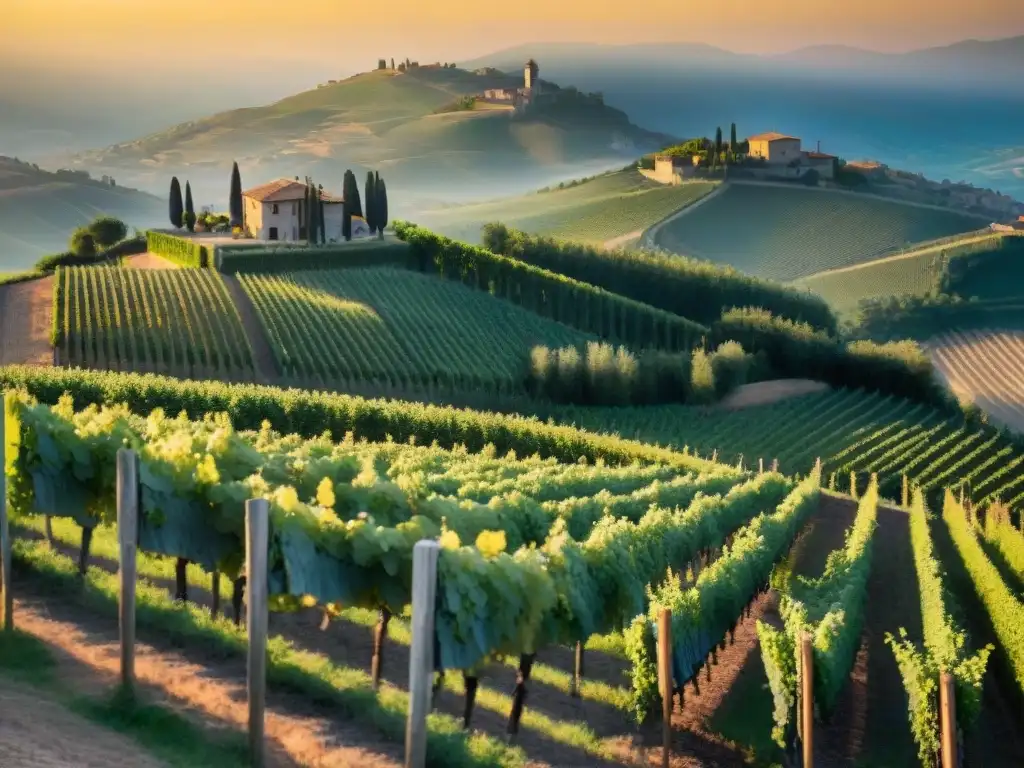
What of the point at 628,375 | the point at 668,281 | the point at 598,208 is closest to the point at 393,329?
the point at 628,375

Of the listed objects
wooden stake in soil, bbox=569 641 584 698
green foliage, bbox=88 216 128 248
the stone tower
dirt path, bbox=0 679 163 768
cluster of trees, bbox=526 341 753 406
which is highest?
the stone tower

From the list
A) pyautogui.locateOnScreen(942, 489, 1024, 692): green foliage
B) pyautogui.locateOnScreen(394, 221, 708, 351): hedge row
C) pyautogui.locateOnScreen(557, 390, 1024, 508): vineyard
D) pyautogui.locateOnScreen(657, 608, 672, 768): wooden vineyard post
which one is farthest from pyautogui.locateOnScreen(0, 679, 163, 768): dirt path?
pyautogui.locateOnScreen(394, 221, 708, 351): hedge row

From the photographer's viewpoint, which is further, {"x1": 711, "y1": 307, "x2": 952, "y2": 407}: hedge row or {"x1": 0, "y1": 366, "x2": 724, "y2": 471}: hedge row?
{"x1": 711, "y1": 307, "x2": 952, "y2": 407}: hedge row

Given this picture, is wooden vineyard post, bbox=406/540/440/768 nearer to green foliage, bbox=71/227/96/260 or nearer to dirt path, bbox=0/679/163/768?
dirt path, bbox=0/679/163/768

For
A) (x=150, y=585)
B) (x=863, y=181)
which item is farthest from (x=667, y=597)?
(x=863, y=181)

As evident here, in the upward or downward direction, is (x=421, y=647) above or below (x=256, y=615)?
below

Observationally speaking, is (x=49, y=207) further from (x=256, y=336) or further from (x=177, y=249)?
(x=256, y=336)

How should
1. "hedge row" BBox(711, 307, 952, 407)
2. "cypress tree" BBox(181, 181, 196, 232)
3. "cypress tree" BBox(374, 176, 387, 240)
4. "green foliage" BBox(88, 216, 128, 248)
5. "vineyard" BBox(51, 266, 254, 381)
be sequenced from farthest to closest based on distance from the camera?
"green foliage" BBox(88, 216, 128, 248), "cypress tree" BBox(374, 176, 387, 240), "cypress tree" BBox(181, 181, 196, 232), "hedge row" BBox(711, 307, 952, 407), "vineyard" BBox(51, 266, 254, 381)

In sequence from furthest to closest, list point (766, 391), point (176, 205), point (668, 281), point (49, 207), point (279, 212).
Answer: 1. point (49, 207)
2. point (668, 281)
3. point (176, 205)
4. point (279, 212)
5. point (766, 391)
